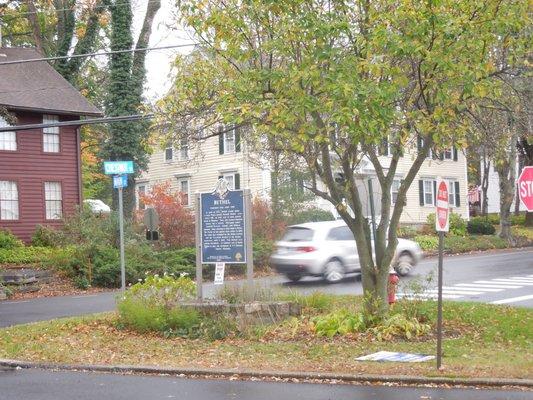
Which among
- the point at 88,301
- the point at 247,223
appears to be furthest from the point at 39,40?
the point at 247,223

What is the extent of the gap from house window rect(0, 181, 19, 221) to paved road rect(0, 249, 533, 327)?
1148 cm

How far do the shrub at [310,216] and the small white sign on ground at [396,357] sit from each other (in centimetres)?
2479

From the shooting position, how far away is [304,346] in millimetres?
13898

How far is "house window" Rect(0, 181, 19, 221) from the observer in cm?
3681

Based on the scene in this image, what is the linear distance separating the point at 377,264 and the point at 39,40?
31921mm

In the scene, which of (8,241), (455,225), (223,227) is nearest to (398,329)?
(223,227)

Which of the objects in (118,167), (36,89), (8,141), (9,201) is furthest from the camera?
(36,89)

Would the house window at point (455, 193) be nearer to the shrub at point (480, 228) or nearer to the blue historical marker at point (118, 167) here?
the shrub at point (480, 228)

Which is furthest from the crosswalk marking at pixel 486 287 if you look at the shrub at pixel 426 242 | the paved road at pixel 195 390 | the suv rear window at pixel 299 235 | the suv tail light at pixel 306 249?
the shrub at pixel 426 242

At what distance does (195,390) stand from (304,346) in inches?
126

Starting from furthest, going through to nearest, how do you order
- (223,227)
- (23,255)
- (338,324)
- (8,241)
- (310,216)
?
(310,216)
(8,241)
(23,255)
(223,227)
(338,324)

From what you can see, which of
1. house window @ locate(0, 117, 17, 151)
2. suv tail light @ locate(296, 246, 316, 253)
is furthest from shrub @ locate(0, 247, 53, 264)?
suv tail light @ locate(296, 246, 316, 253)

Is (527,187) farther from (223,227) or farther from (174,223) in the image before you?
(174,223)

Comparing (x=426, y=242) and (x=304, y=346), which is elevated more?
(x=426, y=242)
